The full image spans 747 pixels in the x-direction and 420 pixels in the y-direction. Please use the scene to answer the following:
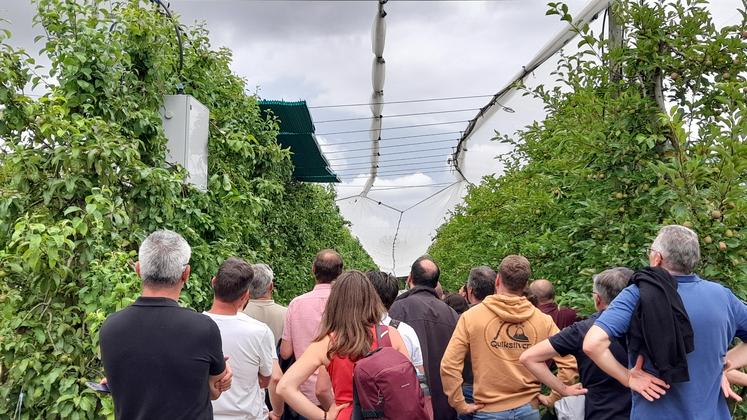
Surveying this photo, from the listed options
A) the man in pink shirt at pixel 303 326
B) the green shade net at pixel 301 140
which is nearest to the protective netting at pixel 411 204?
the green shade net at pixel 301 140

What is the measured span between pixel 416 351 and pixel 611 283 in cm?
106

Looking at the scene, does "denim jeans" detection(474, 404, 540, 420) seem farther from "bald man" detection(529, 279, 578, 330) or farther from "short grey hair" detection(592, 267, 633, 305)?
"bald man" detection(529, 279, 578, 330)

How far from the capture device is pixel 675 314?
2.80 m

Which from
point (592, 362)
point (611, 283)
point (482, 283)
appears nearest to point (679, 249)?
point (611, 283)

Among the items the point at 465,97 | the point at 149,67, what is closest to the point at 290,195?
the point at 465,97

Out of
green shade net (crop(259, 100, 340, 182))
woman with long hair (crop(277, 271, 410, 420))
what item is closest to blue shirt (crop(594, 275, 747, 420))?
woman with long hair (crop(277, 271, 410, 420))

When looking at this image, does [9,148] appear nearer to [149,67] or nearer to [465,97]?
[149,67]

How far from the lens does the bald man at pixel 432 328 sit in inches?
181

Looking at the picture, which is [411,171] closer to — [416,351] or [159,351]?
[416,351]

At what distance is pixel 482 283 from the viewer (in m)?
4.83

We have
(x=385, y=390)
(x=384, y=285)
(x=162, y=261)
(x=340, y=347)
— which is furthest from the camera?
(x=384, y=285)

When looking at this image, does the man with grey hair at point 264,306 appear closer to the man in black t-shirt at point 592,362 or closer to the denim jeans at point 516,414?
the denim jeans at point 516,414

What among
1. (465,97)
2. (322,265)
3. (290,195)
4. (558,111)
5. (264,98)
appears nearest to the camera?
(322,265)

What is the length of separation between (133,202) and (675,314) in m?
3.22
